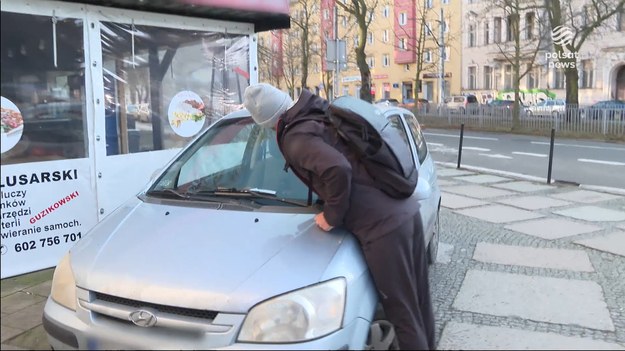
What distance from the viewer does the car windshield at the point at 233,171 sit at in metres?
3.52

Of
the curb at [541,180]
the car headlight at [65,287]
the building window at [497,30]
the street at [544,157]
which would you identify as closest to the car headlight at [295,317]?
the car headlight at [65,287]

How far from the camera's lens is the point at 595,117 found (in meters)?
22.5

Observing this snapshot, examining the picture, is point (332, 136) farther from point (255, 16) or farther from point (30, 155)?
point (255, 16)

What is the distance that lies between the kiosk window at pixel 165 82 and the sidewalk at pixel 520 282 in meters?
1.71

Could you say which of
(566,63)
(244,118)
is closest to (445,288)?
(244,118)

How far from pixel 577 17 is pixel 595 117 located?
7149 millimetres

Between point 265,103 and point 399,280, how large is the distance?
1.17m

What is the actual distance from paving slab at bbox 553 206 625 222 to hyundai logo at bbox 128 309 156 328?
6619 mm

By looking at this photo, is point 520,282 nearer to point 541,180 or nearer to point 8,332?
point 8,332

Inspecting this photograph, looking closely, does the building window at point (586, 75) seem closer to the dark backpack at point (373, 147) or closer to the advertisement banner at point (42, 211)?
the advertisement banner at point (42, 211)

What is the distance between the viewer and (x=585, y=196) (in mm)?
9367

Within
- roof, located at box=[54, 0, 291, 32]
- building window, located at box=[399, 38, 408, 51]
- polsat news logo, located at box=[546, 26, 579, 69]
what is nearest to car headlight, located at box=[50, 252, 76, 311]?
roof, located at box=[54, 0, 291, 32]

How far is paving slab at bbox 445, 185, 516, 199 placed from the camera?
31.4 feet

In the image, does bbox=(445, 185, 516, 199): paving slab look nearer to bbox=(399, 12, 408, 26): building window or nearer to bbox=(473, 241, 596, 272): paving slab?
bbox=(473, 241, 596, 272): paving slab
